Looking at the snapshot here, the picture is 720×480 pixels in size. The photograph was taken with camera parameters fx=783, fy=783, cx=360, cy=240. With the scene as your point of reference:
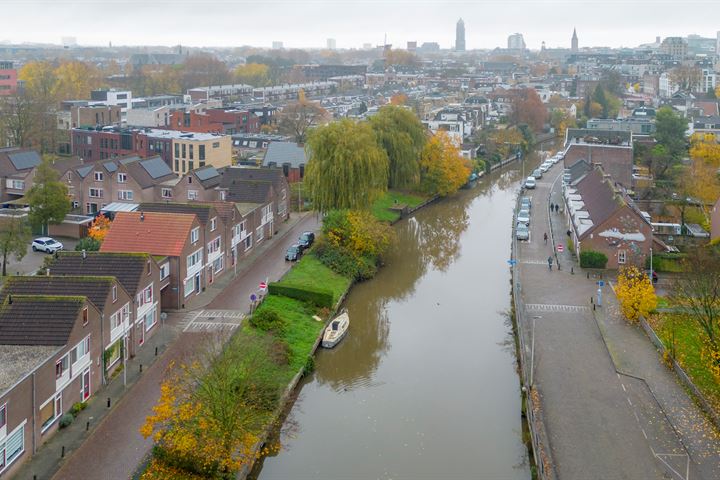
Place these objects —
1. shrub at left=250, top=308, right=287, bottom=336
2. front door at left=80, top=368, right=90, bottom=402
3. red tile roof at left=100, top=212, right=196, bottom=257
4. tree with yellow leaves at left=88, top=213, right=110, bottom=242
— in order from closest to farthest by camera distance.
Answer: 1. front door at left=80, top=368, right=90, bottom=402
2. shrub at left=250, top=308, right=287, bottom=336
3. red tile roof at left=100, top=212, right=196, bottom=257
4. tree with yellow leaves at left=88, top=213, right=110, bottom=242

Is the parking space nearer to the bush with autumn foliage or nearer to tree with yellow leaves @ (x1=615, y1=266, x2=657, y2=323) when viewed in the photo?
the bush with autumn foliage

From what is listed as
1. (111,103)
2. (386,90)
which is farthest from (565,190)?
(386,90)

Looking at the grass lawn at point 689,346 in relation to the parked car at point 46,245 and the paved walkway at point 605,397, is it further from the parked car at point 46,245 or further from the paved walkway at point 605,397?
the parked car at point 46,245

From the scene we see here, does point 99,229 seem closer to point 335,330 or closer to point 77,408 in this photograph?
point 335,330

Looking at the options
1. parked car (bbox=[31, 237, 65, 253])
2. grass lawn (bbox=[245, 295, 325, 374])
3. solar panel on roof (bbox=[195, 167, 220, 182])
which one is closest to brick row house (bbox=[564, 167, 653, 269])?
grass lawn (bbox=[245, 295, 325, 374])

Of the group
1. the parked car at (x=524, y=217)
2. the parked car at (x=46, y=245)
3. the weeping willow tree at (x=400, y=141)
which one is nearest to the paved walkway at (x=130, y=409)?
the parked car at (x=46, y=245)

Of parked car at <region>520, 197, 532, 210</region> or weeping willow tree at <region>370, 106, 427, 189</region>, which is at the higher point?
weeping willow tree at <region>370, 106, 427, 189</region>

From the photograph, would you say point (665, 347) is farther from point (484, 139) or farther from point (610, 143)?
point (484, 139)

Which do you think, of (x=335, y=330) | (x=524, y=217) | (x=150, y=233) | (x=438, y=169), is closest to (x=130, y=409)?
(x=335, y=330)
